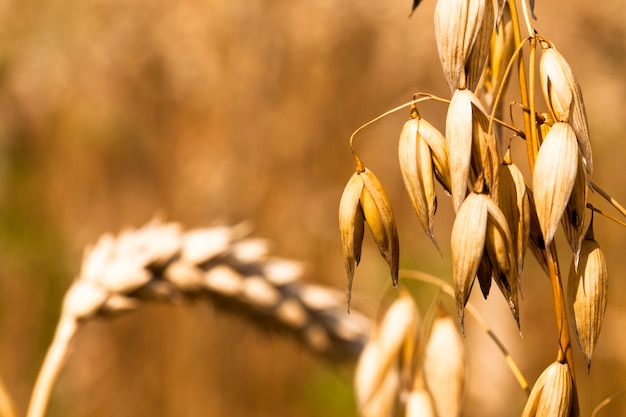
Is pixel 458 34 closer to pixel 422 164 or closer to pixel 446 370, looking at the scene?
pixel 422 164

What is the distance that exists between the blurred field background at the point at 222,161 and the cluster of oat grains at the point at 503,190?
1.99 m

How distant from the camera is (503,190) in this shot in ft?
2.25

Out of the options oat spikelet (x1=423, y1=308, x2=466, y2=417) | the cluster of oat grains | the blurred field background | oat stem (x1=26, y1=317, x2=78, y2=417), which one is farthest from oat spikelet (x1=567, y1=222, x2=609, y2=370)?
the blurred field background

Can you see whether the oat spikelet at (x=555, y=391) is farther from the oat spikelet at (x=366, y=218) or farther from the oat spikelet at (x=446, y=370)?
the oat spikelet at (x=446, y=370)

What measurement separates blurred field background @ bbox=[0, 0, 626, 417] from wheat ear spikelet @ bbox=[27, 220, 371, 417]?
1213mm

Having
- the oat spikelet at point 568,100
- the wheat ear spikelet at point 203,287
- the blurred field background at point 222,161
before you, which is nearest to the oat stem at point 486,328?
the oat spikelet at point 568,100

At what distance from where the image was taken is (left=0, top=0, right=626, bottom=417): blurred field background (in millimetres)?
2881

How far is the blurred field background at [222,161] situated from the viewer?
2.88 m

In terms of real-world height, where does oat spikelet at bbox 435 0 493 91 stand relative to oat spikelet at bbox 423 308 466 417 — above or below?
above

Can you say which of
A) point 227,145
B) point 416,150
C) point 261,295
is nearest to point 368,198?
point 416,150

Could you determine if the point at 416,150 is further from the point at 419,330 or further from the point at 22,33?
the point at 22,33

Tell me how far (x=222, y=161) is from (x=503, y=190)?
2633 millimetres

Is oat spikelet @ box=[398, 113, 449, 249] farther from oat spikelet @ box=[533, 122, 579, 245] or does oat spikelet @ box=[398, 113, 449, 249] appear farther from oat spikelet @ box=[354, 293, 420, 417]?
oat spikelet @ box=[354, 293, 420, 417]

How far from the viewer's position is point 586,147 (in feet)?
2.16
